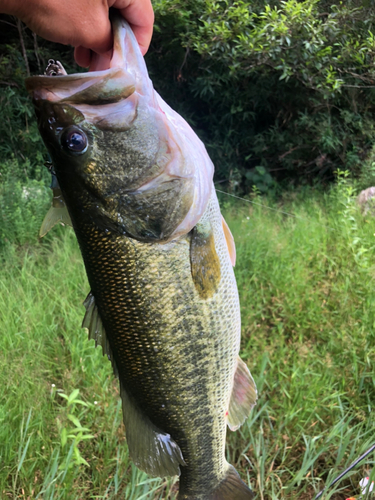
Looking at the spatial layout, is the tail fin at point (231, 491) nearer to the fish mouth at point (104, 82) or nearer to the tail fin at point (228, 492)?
the tail fin at point (228, 492)

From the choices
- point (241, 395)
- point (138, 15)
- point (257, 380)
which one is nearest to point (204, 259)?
point (241, 395)

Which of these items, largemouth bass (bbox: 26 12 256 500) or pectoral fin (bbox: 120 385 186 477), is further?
pectoral fin (bbox: 120 385 186 477)

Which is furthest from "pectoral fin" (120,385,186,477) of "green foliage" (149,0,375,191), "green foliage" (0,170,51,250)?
"green foliage" (149,0,375,191)

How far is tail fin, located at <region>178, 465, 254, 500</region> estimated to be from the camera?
1.37m

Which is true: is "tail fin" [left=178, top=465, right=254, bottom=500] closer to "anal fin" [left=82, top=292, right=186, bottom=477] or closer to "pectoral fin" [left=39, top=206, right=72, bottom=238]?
"anal fin" [left=82, top=292, right=186, bottom=477]

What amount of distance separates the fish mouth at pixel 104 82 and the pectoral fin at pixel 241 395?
1.06 m

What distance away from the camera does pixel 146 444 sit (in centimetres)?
125

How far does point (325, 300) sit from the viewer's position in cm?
301

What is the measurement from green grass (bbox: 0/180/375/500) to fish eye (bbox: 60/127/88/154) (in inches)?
50.0

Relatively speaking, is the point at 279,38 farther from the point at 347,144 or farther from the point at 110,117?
the point at 110,117

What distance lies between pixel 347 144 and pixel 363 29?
1.71 meters

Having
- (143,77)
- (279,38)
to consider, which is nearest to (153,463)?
(143,77)

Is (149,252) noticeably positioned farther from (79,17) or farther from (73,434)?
(73,434)

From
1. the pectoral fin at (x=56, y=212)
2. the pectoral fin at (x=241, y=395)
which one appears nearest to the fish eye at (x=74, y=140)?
the pectoral fin at (x=56, y=212)
